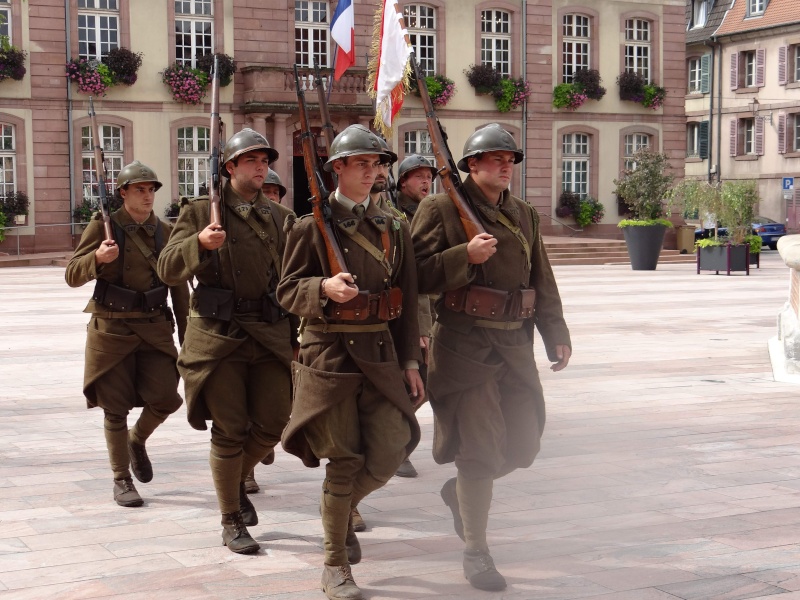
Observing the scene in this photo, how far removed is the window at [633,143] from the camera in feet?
135

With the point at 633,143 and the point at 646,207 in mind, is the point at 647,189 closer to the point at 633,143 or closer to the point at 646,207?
the point at 646,207

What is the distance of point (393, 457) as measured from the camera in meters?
5.34

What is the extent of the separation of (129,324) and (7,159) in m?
27.4

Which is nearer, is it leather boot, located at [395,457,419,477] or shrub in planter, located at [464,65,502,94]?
leather boot, located at [395,457,419,477]

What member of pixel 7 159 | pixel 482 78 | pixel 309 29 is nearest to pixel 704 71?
pixel 482 78

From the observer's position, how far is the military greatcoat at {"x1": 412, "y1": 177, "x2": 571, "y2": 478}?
5621 millimetres

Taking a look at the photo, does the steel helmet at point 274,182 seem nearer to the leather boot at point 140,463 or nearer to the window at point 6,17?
the leather boot at point 140,463

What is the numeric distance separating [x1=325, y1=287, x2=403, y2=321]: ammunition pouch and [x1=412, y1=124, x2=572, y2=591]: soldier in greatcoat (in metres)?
0.33

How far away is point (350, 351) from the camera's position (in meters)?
5.36

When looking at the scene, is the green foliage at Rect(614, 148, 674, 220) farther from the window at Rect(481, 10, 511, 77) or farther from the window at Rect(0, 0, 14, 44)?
the window at Rect(0, 0, 14, 44)

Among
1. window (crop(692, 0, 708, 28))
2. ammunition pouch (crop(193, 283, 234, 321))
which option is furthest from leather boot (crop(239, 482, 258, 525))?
window (crop(692, 0, 708, 28))

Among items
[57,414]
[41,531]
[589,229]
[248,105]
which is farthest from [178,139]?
[41,531]

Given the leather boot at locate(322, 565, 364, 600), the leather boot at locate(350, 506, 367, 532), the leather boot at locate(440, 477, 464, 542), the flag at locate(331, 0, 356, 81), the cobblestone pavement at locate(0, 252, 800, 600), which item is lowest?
the cobblestone pavement at locate(0, 252, 800, 600)

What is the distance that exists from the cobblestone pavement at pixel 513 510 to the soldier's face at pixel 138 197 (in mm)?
1546
